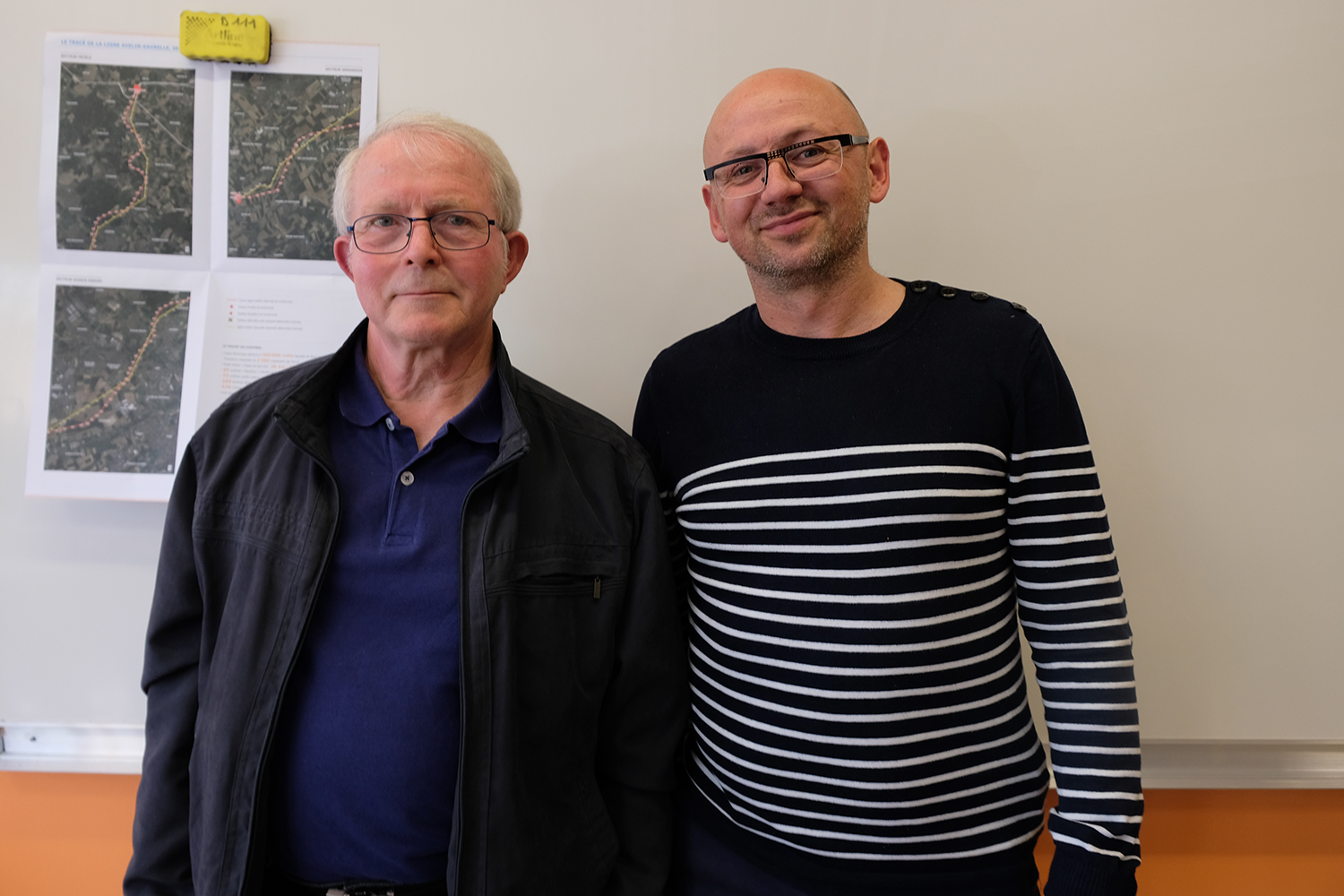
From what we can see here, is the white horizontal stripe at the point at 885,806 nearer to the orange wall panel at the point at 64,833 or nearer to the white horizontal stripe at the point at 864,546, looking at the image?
the white horizontal stripe at the point at 864,546

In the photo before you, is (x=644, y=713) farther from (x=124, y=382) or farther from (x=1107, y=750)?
(x=124, y=382)

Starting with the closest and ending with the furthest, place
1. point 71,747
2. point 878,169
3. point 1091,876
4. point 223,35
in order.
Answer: point 1091,876 < point 878,169 < point 223,35 < point 71,747

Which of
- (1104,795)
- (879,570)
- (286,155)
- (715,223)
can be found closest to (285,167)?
(286,155)

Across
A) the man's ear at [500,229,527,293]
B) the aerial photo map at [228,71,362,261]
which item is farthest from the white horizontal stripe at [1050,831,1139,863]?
the aerial photo map at [228,71,362,261]

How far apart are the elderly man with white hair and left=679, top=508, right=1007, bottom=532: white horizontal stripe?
6.7 inches

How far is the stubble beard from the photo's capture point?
107 cm

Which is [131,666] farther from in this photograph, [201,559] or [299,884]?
[299,884]

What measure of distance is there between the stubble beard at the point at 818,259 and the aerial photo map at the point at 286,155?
2.87 ft

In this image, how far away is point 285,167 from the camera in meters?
1.36

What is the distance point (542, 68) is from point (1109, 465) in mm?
1392

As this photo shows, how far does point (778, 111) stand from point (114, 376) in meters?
1.38

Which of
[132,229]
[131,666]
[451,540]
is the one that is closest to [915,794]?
[451,540]

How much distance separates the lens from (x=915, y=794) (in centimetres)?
101

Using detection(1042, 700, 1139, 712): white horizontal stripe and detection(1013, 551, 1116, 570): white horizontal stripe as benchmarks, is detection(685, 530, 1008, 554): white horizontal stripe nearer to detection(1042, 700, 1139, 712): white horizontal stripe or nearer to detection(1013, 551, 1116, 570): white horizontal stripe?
detection(1013, 551, 1116, 570): white horizontal stripe
